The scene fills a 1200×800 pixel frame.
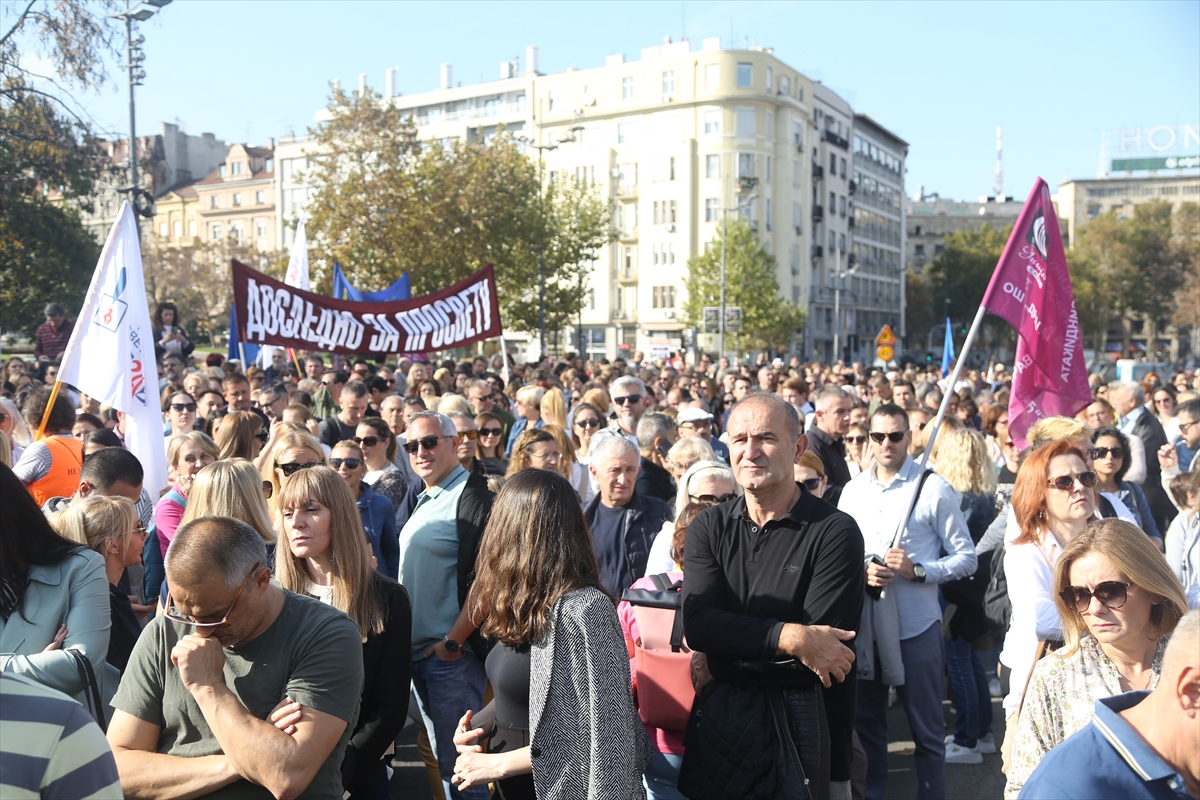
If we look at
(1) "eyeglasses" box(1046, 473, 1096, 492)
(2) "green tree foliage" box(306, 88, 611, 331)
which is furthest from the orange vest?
(2) "green tree foliage" box(306, 88, 611, 331)

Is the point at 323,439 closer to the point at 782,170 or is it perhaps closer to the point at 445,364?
the point at 445,364

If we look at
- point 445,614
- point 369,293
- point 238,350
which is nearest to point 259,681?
point 445,614

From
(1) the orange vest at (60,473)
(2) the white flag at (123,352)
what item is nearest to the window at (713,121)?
(2) the white flag at (123,352)

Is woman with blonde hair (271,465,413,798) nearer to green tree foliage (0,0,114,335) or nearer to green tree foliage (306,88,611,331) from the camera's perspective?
green tree foliage (0,0,114,335)

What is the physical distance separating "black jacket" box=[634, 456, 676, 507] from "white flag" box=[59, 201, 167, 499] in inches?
123

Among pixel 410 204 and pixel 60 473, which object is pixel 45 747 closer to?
pixel 60 473

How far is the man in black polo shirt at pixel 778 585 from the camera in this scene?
10.1 feet

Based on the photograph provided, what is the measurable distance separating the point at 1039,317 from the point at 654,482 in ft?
8.30

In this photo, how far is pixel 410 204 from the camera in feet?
99.6

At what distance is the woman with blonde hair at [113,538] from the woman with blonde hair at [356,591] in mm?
602

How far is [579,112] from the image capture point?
6706 centimetres

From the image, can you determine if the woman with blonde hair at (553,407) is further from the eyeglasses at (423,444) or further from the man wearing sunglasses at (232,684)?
the man wearing sunglasses at (232,684)

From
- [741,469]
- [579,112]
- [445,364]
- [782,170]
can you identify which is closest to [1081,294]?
[782,170]

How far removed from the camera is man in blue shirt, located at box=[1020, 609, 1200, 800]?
1.77m
